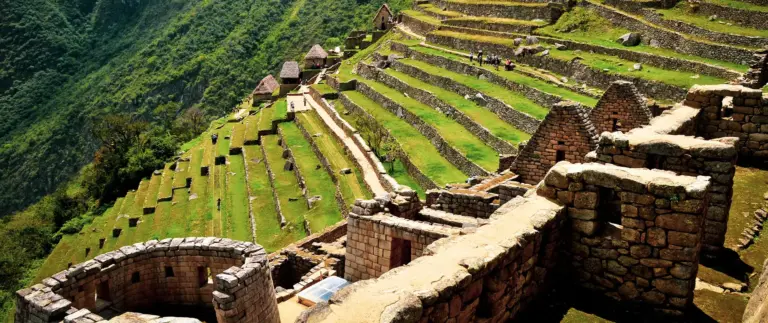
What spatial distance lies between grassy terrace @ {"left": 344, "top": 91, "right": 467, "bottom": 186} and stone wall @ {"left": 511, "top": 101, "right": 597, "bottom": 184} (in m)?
11.0

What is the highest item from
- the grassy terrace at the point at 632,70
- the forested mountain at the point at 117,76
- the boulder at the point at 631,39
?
the boulder at the point at 631,39

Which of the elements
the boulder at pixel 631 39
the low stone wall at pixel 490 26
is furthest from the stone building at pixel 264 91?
the boulder at pixel 631 39

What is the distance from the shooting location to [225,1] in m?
122

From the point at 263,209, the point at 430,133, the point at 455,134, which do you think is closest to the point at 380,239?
the point at 455,134

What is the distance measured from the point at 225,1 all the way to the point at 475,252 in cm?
12616

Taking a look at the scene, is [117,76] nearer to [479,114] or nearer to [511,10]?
[511,10]

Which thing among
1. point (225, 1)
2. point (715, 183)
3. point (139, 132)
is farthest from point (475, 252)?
point (225, 1)

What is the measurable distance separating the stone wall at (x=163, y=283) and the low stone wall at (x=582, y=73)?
871 inches

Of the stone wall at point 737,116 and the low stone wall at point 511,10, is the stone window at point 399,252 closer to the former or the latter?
the stone wall at point 737,116

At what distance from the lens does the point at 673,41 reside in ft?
103

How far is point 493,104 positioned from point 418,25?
28.1 m

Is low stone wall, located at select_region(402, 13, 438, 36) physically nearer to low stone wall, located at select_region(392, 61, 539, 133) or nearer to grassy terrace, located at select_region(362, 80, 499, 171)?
low stone wall, located at select_region(392, 61, 539, 133)

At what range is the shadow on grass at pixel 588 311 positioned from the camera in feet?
20.3

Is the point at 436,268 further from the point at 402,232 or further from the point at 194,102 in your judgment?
the point at 194,102
